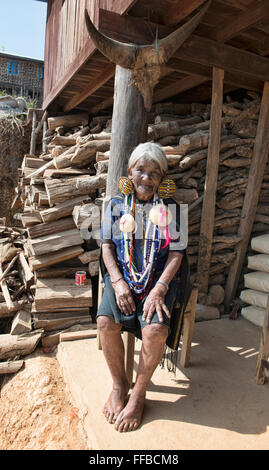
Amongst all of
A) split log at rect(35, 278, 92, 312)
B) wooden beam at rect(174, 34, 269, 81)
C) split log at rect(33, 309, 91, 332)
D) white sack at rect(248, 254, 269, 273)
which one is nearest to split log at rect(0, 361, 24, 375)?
split log at rect(33, 309, 91, 332)

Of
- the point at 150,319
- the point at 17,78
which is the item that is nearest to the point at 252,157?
the point at 150,319

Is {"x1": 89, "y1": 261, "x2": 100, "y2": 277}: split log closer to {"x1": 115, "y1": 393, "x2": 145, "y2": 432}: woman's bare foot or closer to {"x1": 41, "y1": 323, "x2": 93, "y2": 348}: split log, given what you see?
{"x1": 41, "y1": 323, "x2": 93, "y2": 348}: split log

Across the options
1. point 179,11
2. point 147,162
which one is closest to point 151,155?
point 147,162

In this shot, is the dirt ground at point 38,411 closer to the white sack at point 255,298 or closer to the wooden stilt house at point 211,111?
the wooden stilt house at point 211,111

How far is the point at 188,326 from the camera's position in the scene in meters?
3.06

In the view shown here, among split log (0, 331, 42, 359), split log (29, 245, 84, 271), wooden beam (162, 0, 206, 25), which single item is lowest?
split log (0, 331, 42, 359)

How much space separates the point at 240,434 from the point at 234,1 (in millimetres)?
3652

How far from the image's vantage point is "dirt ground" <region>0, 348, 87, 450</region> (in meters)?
2.56

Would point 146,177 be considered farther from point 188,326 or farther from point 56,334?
point 56,334

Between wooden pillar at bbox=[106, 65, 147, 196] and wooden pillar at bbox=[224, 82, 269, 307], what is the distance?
1.81 m

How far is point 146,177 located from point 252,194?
2481mm

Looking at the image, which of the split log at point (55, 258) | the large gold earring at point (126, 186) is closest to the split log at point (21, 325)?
the split log at point (55, 258)
